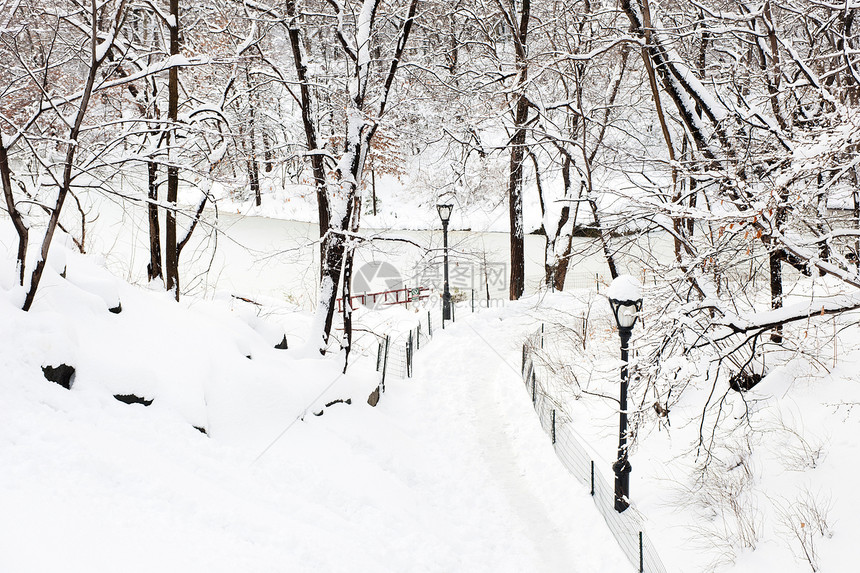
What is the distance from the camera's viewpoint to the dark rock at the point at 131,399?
6.12 meters

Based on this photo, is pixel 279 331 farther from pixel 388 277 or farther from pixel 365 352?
pixel 388 277

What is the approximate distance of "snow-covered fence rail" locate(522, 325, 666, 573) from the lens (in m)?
6.68

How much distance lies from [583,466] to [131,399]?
6303 millimetres

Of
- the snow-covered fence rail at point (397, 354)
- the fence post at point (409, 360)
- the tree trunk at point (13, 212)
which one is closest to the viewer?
the tree trunk at point (13, 212)

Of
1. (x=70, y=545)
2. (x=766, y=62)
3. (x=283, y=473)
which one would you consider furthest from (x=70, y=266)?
(x=766, y=62)

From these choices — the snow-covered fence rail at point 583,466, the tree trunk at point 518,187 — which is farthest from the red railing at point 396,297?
the snow-covered fence rail at point 583,466

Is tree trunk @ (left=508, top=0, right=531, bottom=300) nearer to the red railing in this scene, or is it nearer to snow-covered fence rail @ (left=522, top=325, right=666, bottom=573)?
the red railing

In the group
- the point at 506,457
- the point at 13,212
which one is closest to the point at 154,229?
the point at 13,212

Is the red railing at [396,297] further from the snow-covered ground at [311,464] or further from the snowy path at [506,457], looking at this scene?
the snow-covered ground at [311,464]

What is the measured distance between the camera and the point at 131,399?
20.3ft

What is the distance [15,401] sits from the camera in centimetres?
521

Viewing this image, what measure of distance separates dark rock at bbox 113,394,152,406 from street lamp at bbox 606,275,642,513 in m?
5.47

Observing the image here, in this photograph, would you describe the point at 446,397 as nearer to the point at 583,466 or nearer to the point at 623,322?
the point at 583,466

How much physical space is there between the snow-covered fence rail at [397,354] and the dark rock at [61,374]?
5.91m
